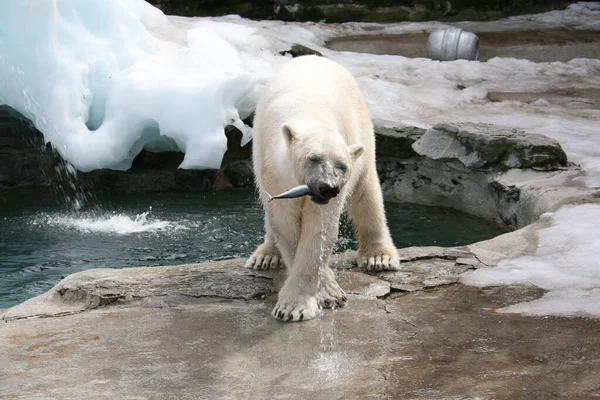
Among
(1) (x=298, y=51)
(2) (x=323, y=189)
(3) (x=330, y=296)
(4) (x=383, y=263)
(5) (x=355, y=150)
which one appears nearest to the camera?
(2) (x=323, y=189)

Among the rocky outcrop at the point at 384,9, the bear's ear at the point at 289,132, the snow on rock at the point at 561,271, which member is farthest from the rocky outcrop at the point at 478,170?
the rocky outcrop at the point at 384,9

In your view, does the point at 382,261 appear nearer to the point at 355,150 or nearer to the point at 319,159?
the point at 355,150

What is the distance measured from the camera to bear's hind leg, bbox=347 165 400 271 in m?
4.36

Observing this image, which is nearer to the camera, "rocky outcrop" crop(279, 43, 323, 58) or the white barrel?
"rocky outcrop" crop(279, 43, 323, 58)

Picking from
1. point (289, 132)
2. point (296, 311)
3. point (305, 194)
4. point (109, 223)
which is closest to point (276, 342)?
point (296, 311)

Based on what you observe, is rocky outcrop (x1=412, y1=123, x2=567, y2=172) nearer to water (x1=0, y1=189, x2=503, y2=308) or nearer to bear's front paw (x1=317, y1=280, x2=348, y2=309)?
Answer: water (x1=0, y1=189, x2=503, y2=308)

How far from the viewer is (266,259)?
14.3 ft

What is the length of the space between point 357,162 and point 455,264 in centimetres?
80

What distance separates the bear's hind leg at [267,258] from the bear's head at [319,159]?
2.99 feet

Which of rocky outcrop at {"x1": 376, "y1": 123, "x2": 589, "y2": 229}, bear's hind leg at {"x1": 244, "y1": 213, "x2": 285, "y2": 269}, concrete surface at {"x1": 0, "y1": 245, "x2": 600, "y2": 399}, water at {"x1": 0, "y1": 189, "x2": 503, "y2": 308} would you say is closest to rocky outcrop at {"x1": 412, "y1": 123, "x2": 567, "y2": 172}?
rocky outcrop at {"x1": 376, "y1": 123, "x2": 589, "y2": 229}

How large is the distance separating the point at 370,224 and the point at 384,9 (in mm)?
10070

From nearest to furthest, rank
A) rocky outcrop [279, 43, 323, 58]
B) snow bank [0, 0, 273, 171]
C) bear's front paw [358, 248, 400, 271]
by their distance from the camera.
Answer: bear's front paw [358, 248, 400, 271] < snow bank [0, 0, 273, 171] < rocky outcrop [279, 43, 323, 58]

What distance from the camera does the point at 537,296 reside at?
3707mm

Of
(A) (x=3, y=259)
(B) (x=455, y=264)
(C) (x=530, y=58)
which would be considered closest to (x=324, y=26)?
(C) (x=530, y=58)
